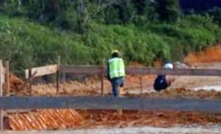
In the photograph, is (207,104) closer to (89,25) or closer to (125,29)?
(89,25)

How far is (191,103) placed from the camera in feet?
43.7

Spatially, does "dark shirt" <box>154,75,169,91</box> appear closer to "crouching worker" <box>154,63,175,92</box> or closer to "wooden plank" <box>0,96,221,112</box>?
"crouching worker" <box>154,63,175,92</box>

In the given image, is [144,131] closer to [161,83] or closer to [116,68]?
[116,68]

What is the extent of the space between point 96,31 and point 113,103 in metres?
28.1

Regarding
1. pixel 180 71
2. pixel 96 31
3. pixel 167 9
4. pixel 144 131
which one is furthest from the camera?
pixel 167 9

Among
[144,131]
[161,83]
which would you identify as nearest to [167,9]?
[161,83]

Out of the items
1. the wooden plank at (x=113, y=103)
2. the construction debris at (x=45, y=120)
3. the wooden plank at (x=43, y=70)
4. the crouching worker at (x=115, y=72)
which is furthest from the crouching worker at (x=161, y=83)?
the wooden plank at (x=113, y=103)

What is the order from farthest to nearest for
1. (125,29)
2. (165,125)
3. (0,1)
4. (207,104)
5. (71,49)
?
(125,29) < (0,1) < (71,49) < (165,125) < (207,104)

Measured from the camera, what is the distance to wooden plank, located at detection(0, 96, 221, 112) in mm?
13219

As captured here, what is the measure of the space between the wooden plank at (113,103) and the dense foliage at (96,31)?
18950 millimetres

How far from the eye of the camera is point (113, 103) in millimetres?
13320

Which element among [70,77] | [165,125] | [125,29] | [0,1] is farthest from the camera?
[125,29]

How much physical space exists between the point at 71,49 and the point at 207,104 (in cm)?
2348

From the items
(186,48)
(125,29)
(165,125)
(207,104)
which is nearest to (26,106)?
(207,104)
